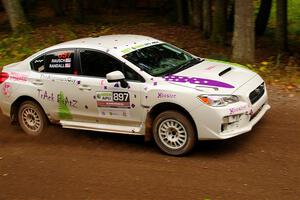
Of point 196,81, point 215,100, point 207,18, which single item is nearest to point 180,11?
point 207,18

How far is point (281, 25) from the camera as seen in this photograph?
14.7 m

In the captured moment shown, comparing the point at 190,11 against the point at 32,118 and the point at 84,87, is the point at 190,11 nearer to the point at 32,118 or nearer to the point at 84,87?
the point at 32,118

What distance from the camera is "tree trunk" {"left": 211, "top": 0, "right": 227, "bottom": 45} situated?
15.7 m

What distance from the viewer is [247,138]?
26.0 feet

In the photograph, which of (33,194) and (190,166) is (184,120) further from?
(33,194)

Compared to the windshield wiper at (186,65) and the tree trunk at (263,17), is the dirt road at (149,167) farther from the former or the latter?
the tree trunk at (263,17)

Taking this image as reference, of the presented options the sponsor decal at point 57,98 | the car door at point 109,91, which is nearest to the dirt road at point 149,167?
the car door at point 109,91

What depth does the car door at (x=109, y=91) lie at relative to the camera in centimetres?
764

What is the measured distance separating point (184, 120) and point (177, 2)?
13.1 metres

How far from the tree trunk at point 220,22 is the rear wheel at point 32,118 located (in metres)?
8.18

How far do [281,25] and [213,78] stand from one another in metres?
8.03

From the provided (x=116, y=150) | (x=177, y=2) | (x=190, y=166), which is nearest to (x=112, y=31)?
(x=177, y=2)

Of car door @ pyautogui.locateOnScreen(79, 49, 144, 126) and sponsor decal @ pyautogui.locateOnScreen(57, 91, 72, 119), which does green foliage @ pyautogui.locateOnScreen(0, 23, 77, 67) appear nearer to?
sponsor decal @ pyautogui.locateOnScreen(57, 91, 72, 119)

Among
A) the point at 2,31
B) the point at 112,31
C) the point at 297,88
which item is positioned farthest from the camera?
the point at 2,31
